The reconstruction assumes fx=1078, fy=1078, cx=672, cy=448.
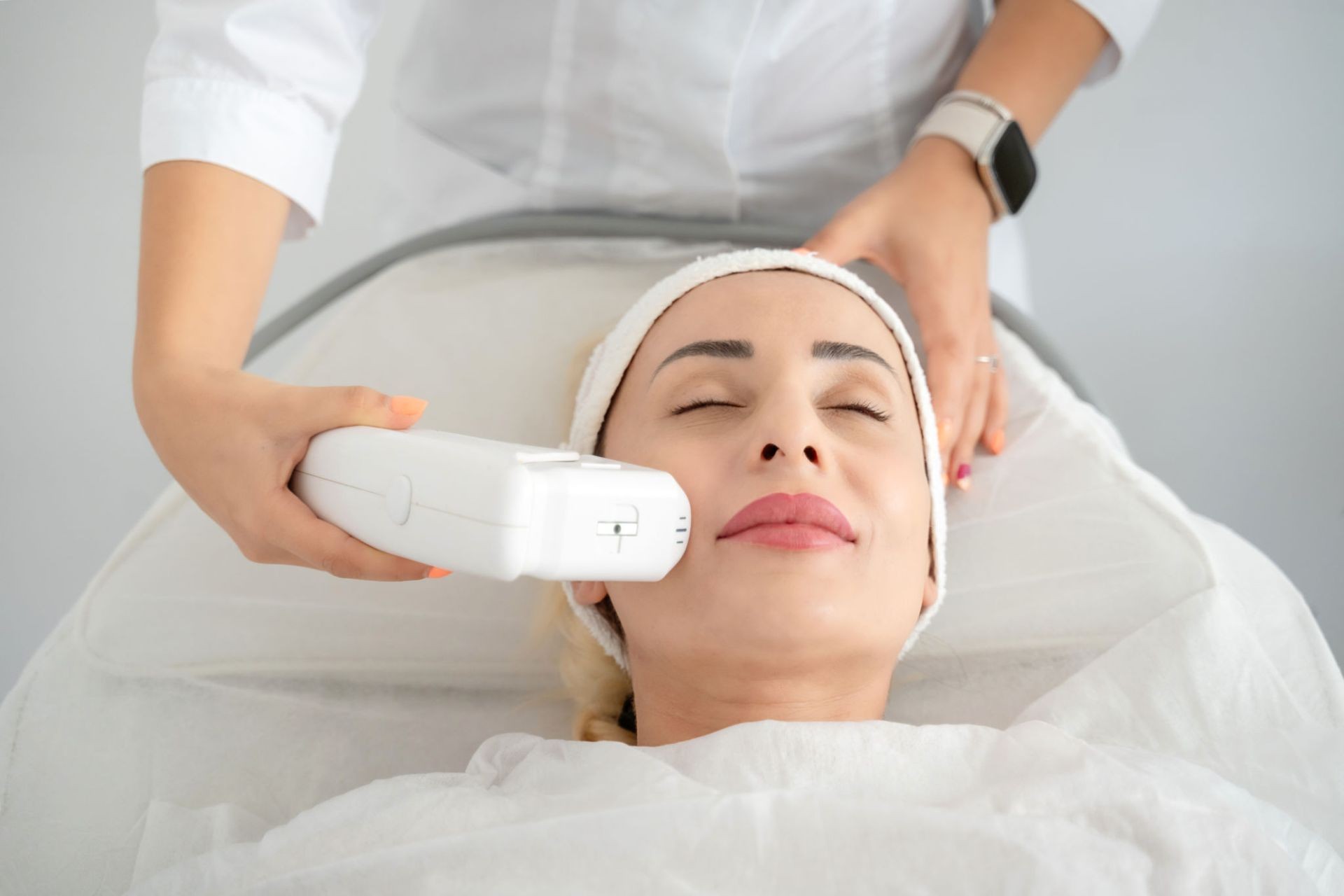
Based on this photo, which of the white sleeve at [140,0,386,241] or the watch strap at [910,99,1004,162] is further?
the watch strap at [910,99,1004,162]

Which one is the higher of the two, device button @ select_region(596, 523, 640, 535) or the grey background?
the grey background

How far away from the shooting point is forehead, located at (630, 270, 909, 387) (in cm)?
105

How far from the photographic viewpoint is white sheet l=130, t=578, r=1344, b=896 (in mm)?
770

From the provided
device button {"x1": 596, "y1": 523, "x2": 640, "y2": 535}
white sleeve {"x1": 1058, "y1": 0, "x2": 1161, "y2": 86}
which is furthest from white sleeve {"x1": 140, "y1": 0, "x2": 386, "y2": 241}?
white sleeve {"x1": 1058, "y1": 0, "x2": 1161, "y2": 86}

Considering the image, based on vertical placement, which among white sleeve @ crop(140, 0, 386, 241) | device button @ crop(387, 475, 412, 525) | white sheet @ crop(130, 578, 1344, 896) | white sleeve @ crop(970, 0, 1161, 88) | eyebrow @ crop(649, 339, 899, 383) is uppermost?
white sleeve @ crop(970, 0, 1161, 88)

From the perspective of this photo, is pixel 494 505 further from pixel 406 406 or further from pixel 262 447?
pixel 262 447

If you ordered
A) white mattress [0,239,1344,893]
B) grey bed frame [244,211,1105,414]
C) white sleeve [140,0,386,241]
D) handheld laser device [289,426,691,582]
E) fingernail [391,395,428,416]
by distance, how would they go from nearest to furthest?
1. handheld laser device [289,426,691,582]
2. fingernail [391,395,428,416]
3. white mattress [0,239,1344,893]
4. white sleeve [140,0,386,241]
5. grey bed frame [244,211,1105,414]

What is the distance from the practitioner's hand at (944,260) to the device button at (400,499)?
0.63 meters

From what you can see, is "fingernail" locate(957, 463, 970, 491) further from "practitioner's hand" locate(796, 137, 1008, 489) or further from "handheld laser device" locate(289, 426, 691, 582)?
"handheld laser device" locate(289, 426, 691, 582)

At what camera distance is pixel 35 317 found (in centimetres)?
214

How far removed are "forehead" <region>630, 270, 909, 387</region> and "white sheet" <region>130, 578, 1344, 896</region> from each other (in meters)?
0.38

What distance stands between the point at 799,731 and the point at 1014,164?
31.7 inches

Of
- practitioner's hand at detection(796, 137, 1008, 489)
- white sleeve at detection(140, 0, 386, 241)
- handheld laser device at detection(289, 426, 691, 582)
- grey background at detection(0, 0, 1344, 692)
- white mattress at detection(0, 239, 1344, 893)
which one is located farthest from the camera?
grey background at detection(0, 0, 1344, 692)

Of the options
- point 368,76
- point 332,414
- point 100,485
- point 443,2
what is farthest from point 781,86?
point 100,485
